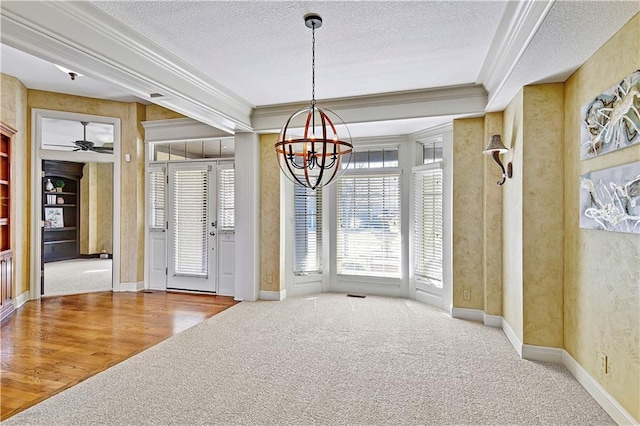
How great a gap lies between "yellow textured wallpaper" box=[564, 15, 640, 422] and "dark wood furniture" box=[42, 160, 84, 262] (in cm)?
1013

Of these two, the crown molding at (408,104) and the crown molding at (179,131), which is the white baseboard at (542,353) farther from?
the crown molding at (179,131)

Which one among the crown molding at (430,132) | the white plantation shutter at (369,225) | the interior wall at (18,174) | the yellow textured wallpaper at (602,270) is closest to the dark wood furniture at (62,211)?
the interior wall at (18,174)

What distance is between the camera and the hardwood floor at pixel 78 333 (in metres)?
2.74

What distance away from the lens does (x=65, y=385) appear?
268 cm

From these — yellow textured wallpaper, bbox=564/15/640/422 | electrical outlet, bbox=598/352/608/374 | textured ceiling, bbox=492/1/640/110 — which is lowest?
electrical outlet, bbox=598/352/608/374

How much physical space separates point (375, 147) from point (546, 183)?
2730mm

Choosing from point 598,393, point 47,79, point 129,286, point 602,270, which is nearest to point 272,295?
point 129,286

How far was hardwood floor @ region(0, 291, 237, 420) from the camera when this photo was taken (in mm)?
2736

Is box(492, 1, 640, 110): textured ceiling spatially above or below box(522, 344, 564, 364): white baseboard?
above

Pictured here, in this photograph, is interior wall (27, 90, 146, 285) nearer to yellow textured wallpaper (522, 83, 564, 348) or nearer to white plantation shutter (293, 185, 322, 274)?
white plantation shutter (293, 185, 322, 274)

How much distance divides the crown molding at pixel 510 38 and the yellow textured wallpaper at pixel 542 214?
1.16 ft

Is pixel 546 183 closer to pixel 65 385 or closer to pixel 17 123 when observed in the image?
pixel 65 385

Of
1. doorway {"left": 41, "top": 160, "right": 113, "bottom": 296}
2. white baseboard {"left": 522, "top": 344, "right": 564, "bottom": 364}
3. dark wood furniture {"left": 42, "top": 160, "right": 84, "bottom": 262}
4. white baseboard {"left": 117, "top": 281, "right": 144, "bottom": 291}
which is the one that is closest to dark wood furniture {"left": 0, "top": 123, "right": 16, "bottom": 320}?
white baseboard {"left": 117, "top": 281, "right": 144, "bottom": 291}

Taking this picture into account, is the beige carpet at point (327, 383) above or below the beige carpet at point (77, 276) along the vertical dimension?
below
